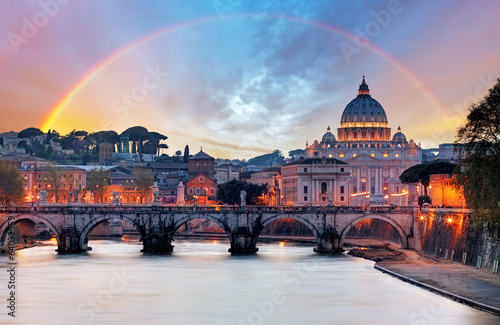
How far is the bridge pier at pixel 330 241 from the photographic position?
295 ft

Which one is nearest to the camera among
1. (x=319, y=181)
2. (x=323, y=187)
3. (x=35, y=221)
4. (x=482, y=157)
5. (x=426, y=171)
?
(x=482, y=157)

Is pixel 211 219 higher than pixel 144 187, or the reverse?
pixel 144 187

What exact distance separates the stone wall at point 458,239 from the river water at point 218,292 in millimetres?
6227

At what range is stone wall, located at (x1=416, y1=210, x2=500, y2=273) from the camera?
205 ft

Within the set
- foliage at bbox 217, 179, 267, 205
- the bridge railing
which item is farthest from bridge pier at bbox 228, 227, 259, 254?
foliage at bbox 217, 179, 267, 205

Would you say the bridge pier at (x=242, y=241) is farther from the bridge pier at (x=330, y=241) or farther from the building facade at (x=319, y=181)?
the building facade at (x=319, y=181)

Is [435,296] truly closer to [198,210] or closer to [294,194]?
[198,210]

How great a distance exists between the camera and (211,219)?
297 feet

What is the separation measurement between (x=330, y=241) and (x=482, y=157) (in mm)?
32522

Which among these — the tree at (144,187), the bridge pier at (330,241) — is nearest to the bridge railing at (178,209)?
the bridge pier at (330,241)

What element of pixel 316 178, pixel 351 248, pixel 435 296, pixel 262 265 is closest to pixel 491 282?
pixel 435 296

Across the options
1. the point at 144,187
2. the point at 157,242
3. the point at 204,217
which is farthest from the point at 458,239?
the point at 144,187

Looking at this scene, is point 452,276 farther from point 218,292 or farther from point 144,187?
point 144,187

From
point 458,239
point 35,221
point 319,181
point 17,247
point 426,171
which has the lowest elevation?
point 17,247
